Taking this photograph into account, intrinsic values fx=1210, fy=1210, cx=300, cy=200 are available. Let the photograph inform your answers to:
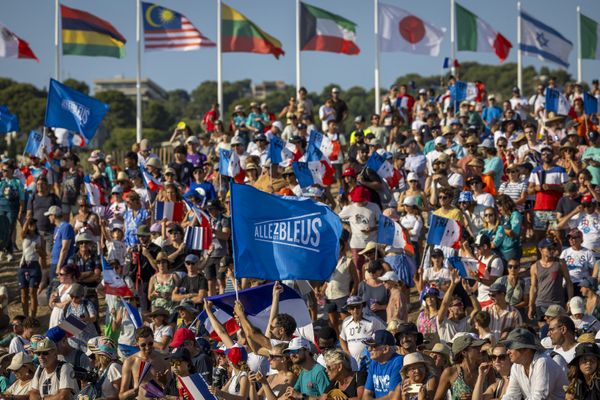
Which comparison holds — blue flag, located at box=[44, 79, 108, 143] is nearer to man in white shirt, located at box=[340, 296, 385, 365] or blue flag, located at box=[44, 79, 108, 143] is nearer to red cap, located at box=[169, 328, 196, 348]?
red cap, located at box=[169, 328, 196, 348]

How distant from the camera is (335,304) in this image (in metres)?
15.3

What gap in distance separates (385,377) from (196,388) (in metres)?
1.74

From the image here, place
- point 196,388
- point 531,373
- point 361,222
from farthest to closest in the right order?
point 361,222 < point 196,388 < point 531,373

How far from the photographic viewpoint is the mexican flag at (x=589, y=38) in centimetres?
3828

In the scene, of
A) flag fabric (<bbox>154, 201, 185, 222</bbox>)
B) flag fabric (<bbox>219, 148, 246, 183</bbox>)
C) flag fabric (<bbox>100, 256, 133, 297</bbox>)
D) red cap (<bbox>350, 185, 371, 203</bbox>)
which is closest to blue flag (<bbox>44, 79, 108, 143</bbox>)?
flag fabric (<bbox>219, 148, 246, 183</bbox>)

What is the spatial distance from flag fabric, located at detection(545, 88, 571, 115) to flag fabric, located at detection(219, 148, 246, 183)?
7.55 meters

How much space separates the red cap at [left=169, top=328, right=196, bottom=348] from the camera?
502 inches

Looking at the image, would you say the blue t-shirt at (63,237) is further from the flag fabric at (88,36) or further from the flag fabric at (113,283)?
the flag fabric at (88,36)

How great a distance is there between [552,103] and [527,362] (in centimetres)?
1613

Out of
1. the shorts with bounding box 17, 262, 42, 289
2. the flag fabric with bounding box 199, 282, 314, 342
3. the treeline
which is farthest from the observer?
the treeline

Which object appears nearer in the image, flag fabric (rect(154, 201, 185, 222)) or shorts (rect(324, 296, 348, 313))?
shorts (rect(324, 296, 348, 313))

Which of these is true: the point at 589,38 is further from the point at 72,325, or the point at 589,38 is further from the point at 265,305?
the point at 265,305

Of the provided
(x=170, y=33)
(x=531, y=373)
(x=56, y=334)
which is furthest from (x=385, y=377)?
(x=170, y=33)

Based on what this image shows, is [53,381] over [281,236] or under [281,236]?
under
